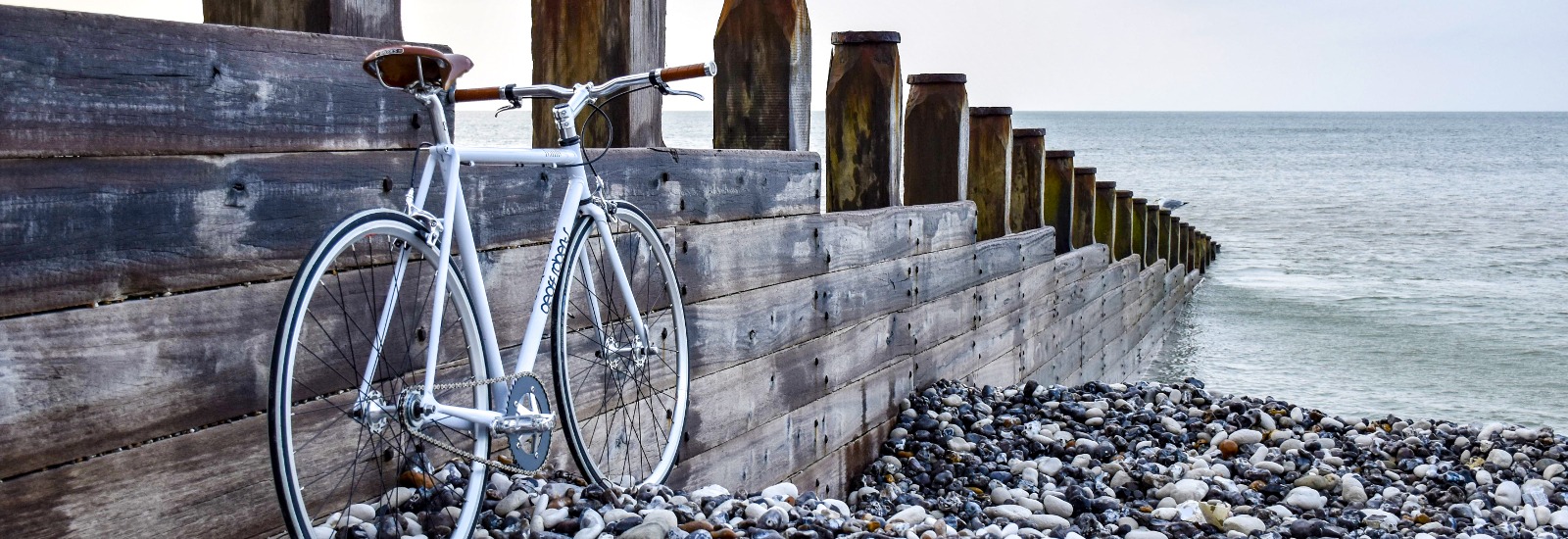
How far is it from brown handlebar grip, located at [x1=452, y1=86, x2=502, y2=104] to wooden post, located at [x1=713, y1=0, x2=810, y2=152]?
6.17 feet

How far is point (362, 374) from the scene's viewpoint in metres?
2.71

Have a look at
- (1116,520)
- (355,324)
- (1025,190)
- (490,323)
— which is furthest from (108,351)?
(1025,190)

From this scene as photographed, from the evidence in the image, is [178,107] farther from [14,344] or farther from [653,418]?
[653,418]

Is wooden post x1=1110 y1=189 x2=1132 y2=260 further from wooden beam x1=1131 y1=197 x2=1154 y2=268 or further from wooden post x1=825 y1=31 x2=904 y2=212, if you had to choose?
wooden post x1=825 y1=31 x2=904 y2=212

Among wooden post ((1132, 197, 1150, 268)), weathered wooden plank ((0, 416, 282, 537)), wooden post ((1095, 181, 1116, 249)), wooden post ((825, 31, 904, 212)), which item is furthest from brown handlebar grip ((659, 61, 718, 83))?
wooden post ((1132, 197, 1150, 268))

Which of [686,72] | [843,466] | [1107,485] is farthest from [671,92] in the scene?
[1107,485]

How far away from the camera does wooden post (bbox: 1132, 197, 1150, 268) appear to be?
519 inches

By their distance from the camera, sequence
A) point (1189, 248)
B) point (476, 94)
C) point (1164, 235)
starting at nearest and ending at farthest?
point (476, 94)
point (1164, 235)
point (1189, 248)

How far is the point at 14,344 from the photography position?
2.00m

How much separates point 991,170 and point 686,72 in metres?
4.55

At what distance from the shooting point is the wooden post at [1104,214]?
10.8 m

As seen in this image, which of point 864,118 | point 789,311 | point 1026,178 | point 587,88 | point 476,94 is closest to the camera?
point 476,94

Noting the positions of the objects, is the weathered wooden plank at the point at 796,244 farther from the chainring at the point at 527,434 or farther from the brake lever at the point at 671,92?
the chainring at the point at 527,434

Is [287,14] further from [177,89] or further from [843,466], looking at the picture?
[843,466]
